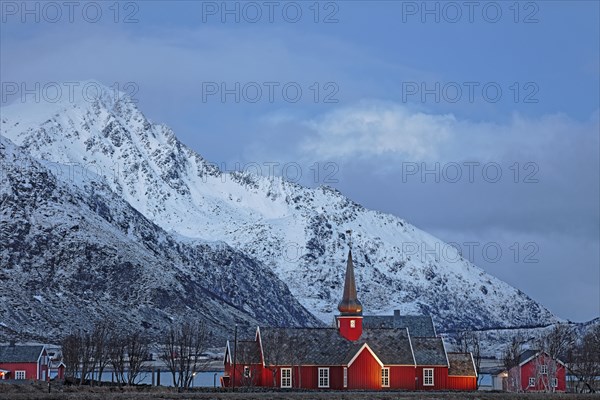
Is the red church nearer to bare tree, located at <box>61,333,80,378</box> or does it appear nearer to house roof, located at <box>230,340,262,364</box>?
house roof, located at <box>230,340,262,364</box>

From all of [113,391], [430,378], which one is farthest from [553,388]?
[113,391]

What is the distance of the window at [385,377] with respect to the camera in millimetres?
119500

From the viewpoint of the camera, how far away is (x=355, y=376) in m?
119

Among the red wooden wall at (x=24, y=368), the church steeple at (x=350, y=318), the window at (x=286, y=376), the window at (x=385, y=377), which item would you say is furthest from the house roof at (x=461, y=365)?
the red wooden wall at (x=24, y=368)

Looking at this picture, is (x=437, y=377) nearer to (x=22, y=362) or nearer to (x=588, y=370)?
(x=588, y=370)

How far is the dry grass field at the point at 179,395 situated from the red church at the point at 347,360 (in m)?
11.5

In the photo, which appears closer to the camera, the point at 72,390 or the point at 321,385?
the point at 72,390

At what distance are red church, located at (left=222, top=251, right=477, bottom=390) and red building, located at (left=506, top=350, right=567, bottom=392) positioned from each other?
7.32m

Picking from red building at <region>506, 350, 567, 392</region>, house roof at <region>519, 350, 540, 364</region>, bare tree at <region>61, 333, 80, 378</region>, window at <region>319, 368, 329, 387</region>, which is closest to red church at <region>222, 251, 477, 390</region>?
window at <region>319, 368, 329, 387</region>

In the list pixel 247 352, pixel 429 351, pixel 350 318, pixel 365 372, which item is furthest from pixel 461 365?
pixel 247 352

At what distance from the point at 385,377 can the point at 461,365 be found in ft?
30.5

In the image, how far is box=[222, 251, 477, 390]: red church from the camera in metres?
119

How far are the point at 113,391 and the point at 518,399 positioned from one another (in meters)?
36.1

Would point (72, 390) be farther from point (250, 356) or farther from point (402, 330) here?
point (402, 330)
